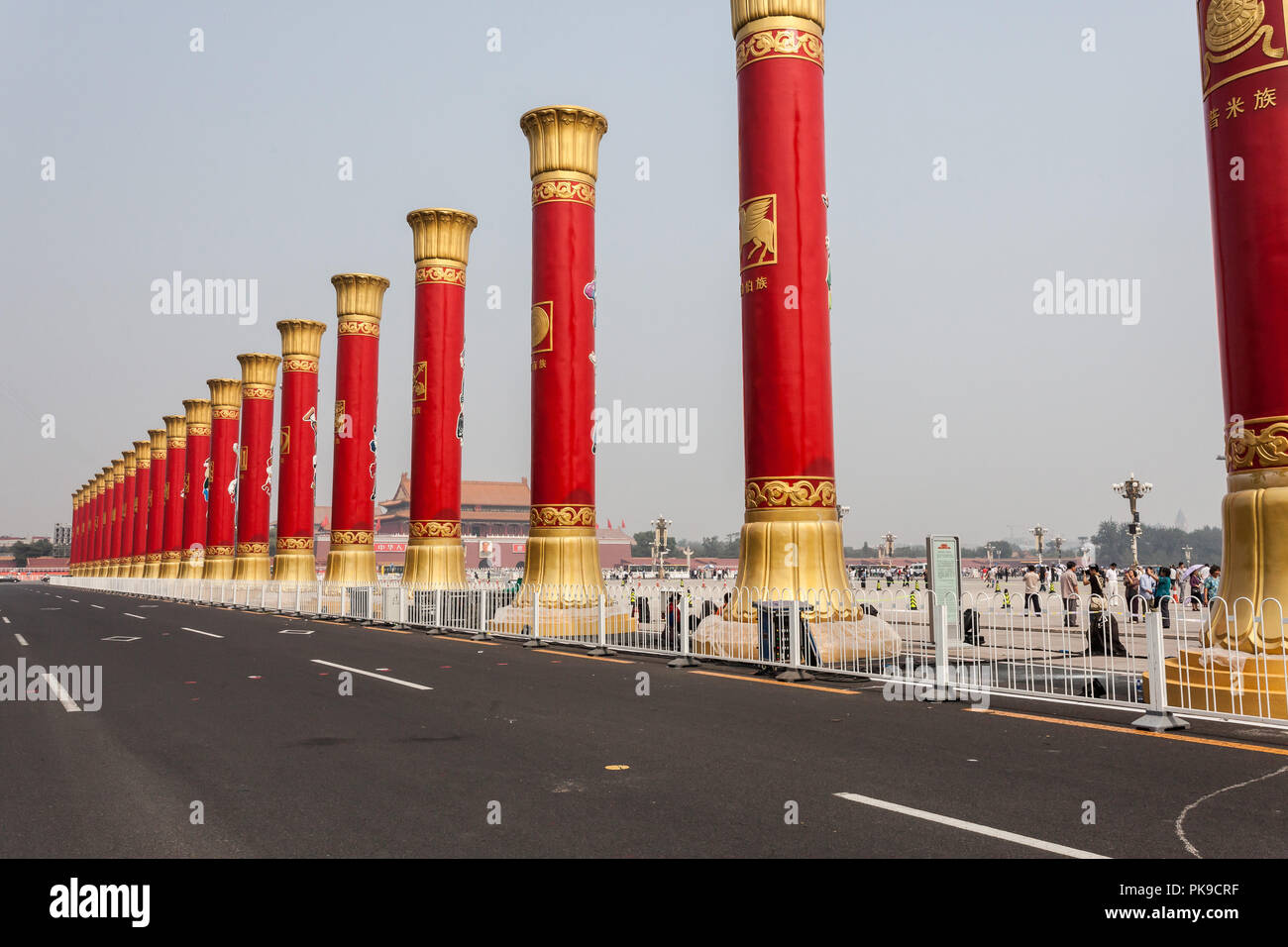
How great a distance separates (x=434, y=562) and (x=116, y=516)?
72.3 metres

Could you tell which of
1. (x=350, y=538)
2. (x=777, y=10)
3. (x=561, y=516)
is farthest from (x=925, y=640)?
(x=350, y=538)

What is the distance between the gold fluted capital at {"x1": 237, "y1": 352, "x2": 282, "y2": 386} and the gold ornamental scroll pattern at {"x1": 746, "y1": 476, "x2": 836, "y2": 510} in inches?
1584

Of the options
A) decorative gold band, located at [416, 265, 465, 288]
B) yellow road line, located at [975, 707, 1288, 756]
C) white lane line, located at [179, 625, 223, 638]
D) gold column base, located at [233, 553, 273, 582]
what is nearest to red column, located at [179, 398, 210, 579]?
gold column base, located at [233, 553, 273, 582]

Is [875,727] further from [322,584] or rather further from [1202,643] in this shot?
[322,584]

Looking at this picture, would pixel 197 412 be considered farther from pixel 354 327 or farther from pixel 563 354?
pixel 563 354

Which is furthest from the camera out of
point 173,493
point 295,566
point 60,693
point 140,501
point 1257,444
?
point 140,501

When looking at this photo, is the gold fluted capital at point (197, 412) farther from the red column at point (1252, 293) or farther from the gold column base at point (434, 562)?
the red column at point (1252, 293)

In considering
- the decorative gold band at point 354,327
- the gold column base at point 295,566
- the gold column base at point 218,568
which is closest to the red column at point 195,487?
the gold column base at point 218,568

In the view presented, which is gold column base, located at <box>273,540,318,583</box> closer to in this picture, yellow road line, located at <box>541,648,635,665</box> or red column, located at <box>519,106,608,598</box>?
red column, located at <box>519,106,608,598</box>

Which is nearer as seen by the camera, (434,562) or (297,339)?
(434,562)

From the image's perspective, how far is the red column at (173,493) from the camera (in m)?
63.9

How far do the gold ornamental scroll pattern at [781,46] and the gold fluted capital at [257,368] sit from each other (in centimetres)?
3913

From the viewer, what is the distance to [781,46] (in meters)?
16.6
